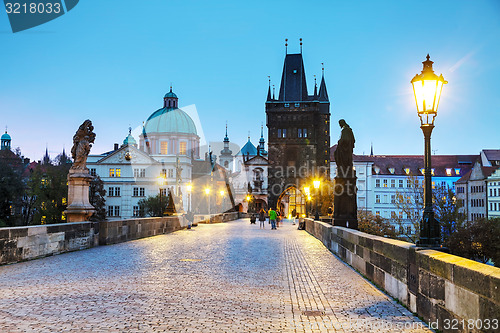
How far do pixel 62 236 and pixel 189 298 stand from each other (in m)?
7.29

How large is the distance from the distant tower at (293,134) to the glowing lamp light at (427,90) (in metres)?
73.9

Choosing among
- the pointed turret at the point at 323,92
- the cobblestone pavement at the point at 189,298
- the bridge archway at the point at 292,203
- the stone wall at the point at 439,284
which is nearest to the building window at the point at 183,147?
the bridge archway at the point at 292,203

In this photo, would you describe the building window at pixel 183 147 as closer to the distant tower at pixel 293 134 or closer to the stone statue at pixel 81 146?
the distant tower at pixel 293 134

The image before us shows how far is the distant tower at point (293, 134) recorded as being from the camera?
8300 cm

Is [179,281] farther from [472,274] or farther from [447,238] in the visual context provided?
[447,238]

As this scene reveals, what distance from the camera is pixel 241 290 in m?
8.56

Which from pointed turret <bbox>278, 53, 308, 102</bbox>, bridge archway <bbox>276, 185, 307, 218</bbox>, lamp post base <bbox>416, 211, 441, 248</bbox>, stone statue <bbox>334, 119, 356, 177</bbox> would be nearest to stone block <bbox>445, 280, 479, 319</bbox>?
lamp post base <bbox>416, 211, 441, 248</bbox>

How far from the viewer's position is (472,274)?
15.4ft

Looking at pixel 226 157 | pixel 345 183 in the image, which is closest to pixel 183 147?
pixel 226 157

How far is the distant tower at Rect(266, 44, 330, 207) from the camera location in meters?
83.0

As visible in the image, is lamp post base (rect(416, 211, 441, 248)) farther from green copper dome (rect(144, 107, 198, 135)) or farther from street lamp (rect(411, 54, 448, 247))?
green copper dome (rect(144, 107, 198, 135))

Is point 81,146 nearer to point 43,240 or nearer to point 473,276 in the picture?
point 43,240

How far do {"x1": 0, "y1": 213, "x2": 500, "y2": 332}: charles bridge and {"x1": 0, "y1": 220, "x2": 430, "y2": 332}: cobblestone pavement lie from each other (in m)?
0.01

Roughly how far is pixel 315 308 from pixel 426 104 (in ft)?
10.9
